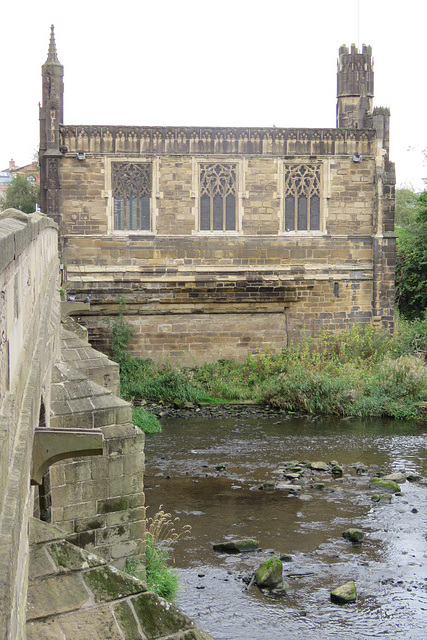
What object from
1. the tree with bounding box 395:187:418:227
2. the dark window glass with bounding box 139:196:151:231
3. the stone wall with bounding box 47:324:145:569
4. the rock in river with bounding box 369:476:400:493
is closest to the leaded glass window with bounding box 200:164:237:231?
the dark window glass with bounding box 139:196:151:231

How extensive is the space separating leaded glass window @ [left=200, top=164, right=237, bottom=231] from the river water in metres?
6.59

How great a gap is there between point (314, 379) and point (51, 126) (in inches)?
414

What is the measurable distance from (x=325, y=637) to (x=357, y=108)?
20280 millimetres

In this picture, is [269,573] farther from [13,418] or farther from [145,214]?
[145,214]

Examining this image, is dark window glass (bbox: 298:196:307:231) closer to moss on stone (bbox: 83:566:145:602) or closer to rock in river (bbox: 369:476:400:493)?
rock in river (bbox: 369:476:400:493)

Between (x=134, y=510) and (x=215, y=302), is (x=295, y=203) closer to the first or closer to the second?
(x=215, y=302)

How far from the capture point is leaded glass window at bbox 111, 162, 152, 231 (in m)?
23.2

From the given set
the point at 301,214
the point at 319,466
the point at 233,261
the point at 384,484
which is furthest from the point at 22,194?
the point at 384,484

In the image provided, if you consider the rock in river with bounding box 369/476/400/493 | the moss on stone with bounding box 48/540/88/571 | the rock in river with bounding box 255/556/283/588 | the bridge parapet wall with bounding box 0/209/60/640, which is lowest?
the rock in river with bounding box 369/476/400/493

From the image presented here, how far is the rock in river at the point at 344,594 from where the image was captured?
30.9 ft

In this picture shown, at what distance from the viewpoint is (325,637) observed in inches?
337

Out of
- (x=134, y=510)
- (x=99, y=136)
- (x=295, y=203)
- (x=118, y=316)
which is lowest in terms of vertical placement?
(x=134, y=510)

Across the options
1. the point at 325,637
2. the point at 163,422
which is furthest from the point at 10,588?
the point at 163,422

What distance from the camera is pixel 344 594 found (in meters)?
9.48
